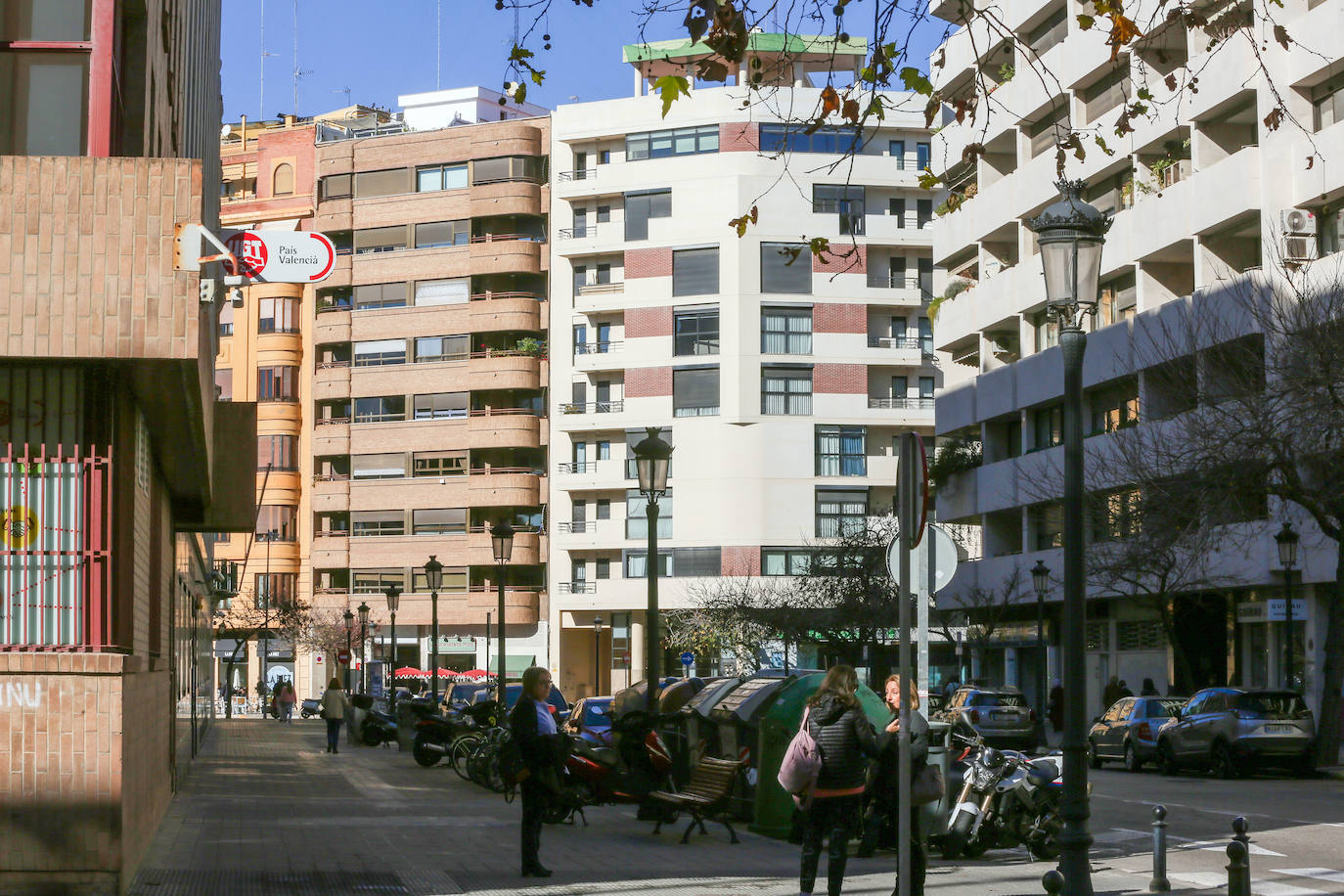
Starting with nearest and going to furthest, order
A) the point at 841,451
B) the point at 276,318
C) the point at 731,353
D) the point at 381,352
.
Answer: the point at 731,353, the point at 841,451, the point at 381,352, the point at 276,318

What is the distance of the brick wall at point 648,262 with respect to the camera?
261 feet

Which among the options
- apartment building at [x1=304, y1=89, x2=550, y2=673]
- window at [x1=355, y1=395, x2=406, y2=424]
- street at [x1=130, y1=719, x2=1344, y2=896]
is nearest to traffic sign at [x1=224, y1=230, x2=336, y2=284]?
street at [x1=130, y1=719, x2=1344, y2=896]

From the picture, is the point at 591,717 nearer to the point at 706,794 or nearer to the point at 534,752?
the point at 706,794

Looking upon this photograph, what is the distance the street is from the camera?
14.1m

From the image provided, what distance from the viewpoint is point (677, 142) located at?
263 ft

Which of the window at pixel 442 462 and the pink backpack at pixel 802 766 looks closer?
the pink backpack at pixel 802 766

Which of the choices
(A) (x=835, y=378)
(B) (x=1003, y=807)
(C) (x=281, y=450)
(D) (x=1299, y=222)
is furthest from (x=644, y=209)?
(B) (x=1003, y=807)

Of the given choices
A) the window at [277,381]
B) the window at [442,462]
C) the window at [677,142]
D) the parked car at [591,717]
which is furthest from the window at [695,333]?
the parked car at [591,717]

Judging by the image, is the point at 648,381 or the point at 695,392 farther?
the point at 648,381

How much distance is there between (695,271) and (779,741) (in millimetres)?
62218

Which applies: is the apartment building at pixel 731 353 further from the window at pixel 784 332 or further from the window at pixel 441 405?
the window at pixel 441 405

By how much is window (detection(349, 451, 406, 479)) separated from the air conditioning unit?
5489cm

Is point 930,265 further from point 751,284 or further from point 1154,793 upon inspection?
point 1154,793

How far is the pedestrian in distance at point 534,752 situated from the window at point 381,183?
74304mm
